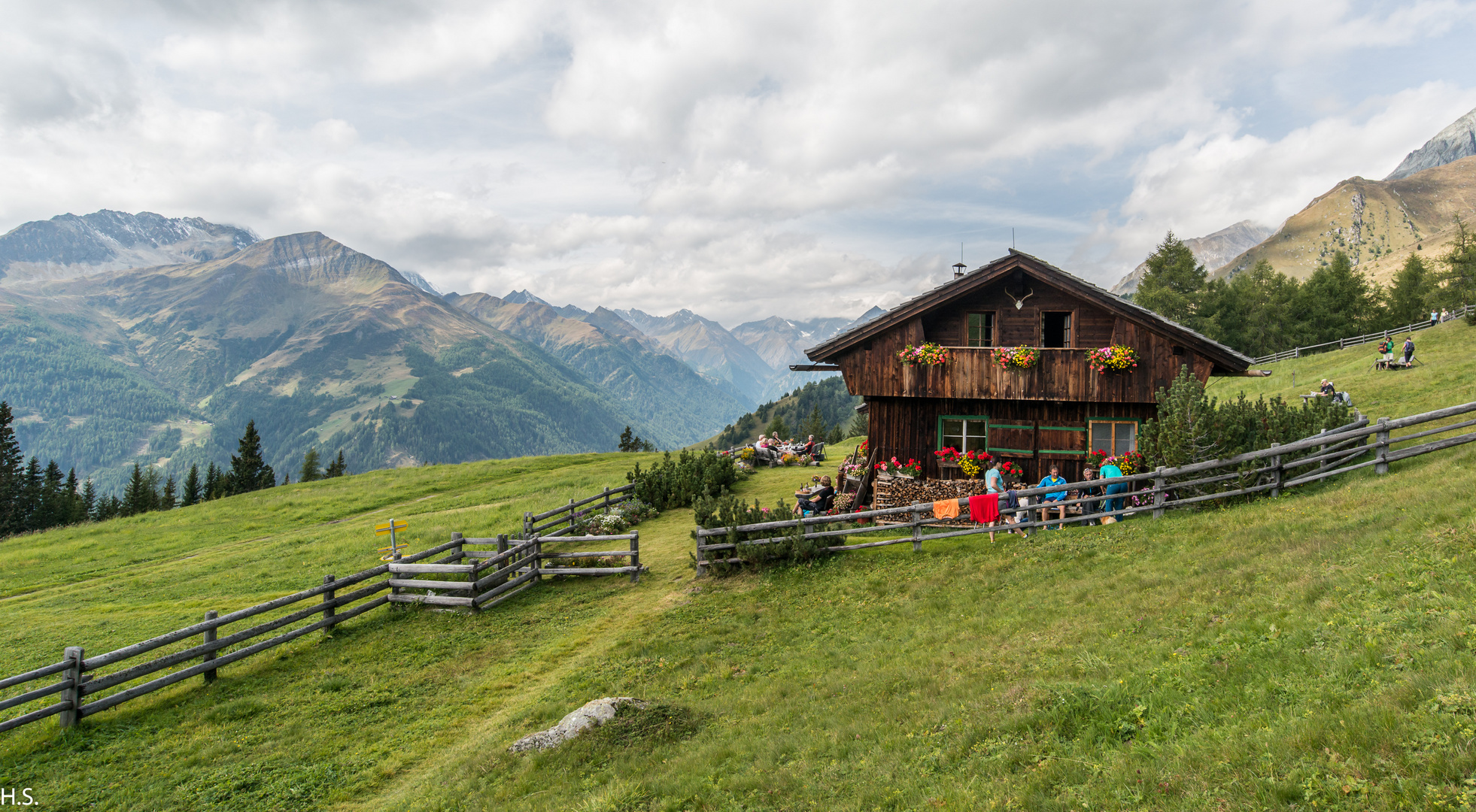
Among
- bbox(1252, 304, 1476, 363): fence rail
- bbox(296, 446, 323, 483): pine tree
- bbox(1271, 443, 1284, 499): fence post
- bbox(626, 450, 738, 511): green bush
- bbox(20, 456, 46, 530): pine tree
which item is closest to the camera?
bbox(1271, 443, 1284, 499): fence post

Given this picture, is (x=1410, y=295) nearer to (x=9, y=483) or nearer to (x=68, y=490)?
(x=9, y=483)

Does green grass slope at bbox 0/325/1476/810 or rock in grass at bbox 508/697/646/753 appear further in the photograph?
rock in grass at bbox 508/697/646/753

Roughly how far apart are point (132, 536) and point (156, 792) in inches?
1280

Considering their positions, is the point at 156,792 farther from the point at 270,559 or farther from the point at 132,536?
the point at 132,536

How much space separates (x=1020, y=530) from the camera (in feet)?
52.6

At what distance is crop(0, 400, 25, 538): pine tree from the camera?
195 feet

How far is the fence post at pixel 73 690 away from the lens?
32.6 ft

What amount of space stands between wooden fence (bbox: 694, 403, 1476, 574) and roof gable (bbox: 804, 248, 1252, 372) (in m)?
4.05

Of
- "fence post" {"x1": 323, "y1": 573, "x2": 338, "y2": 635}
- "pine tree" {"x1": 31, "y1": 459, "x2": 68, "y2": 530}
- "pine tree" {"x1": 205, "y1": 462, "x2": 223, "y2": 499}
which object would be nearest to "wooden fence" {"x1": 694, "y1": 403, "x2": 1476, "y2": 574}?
"fence post" {"x1": 323, "y1": 573, "x2": 338, "y2": 635}

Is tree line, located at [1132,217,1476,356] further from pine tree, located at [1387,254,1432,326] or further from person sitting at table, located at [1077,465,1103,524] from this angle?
person sitting at table, located at [1077,465,1103,524]

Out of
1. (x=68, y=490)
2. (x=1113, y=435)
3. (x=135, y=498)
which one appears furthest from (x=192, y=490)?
(x=1113, y=435)

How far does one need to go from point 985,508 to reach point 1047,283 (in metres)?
8.37

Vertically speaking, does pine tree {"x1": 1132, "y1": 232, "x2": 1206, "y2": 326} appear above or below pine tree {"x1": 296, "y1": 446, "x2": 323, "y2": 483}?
above

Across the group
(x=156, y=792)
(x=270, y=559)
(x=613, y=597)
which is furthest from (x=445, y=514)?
(x=156, y=792)
